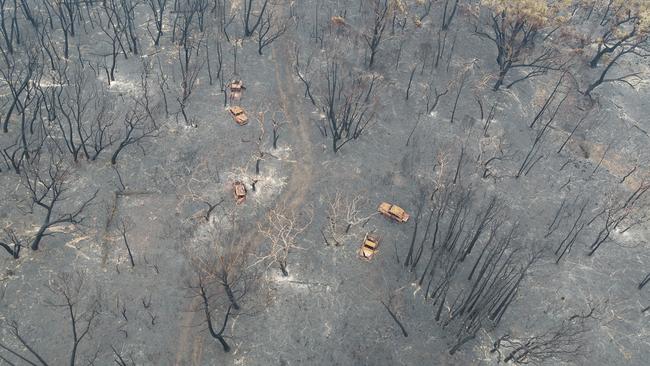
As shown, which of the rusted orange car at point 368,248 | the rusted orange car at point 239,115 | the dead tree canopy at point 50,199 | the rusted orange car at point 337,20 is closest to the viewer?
the dead tree canopy at point 50,199

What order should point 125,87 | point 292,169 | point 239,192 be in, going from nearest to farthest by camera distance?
point 239,192
point 292,169
point 125,87

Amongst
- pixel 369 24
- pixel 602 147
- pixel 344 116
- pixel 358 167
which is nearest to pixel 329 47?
pixel 369 24

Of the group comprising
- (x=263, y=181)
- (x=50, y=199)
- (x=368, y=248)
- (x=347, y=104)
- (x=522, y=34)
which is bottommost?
(x=368, y=248)

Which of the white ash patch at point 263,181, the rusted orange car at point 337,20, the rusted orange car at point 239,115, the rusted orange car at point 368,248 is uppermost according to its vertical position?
the rusted orange car at point 337,20

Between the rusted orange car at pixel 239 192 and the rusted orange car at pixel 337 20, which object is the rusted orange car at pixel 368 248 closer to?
the rusted orange car at pixel 239 192

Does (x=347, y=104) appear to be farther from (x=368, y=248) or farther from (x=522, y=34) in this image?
(x=522, y=34)

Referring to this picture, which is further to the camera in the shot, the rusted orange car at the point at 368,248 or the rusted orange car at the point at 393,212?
the rusted orange car at the point at 393,212

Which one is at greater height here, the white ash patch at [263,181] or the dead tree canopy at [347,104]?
the dead tree canopy at [347,104]

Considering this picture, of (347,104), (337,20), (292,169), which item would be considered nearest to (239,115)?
(292,169)

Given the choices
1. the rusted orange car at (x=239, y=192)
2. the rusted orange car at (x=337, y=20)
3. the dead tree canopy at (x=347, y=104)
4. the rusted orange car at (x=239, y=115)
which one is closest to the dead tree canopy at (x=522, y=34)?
the dead tree canopy at (x=347, y=104)
